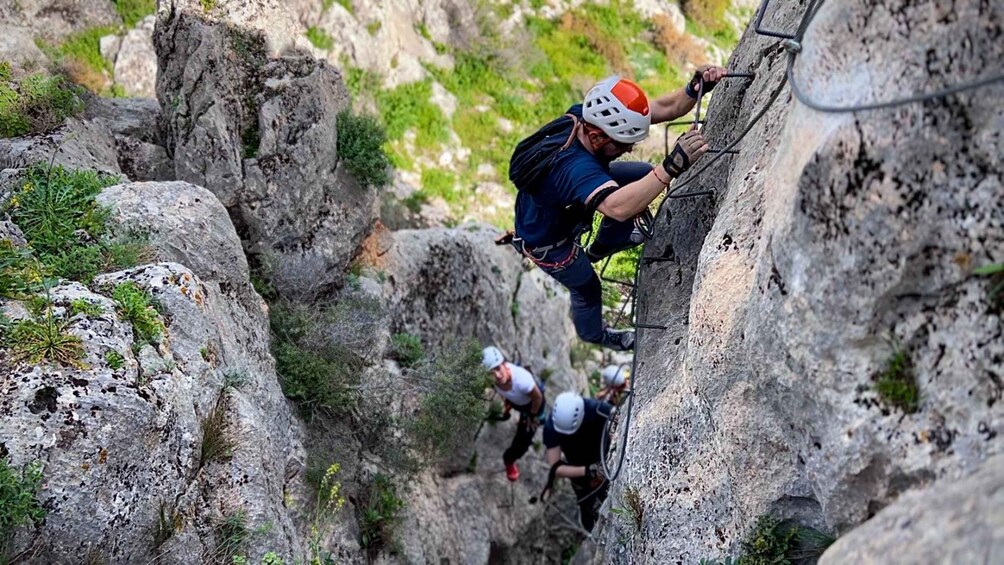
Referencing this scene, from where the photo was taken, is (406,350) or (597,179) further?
(406,350)

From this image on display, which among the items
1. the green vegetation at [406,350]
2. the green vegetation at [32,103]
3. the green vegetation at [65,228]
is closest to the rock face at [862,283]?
the green vegetation at [65,228]

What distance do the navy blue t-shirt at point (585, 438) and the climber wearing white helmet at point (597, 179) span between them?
117 inches

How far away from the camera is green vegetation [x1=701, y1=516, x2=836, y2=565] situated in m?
4.53

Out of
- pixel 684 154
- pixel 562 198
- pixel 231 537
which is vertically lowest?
pixel 231 537

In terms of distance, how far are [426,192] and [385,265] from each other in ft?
25.2

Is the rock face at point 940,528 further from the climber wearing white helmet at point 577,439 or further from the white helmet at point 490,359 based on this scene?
the white helmet at point 490,359

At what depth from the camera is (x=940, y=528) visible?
2.77 m

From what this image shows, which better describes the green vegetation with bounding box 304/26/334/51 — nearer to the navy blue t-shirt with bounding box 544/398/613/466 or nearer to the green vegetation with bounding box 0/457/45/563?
the navy blue t-shirt with bounding box 544/398/613/466

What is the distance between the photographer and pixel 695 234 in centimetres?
620

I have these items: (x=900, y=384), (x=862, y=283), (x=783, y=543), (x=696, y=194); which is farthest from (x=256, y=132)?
(x=900, y=384)

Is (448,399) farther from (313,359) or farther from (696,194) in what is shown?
(696,194)

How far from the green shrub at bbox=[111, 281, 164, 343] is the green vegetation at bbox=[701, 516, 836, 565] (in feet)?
15.1

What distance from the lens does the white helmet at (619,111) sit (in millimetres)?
5523

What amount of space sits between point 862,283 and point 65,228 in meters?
6.13
